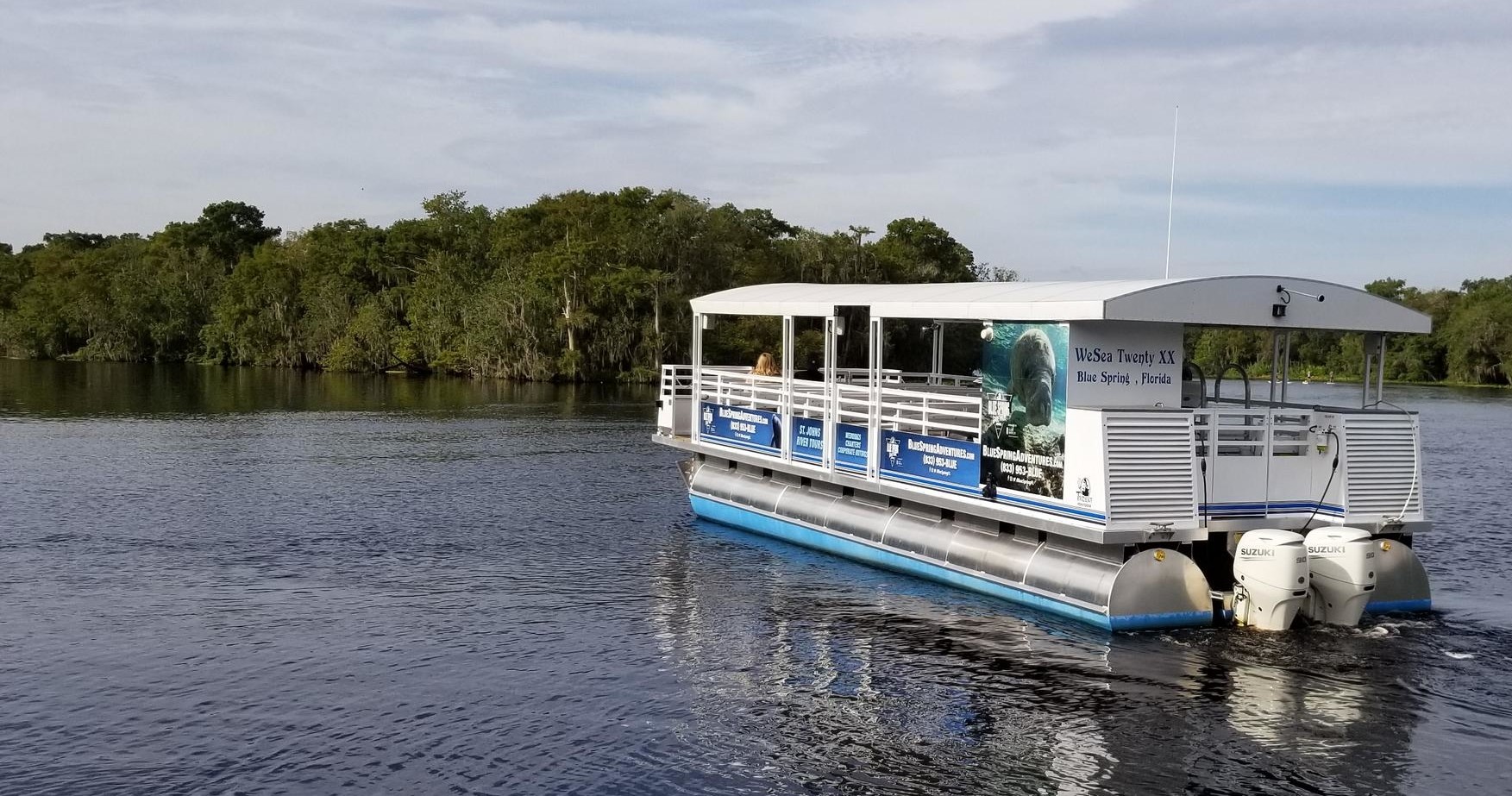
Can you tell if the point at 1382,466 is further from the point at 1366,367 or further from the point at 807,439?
the point at 807,439

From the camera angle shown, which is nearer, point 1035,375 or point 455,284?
point 1035,375

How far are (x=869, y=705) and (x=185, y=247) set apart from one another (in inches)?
5129

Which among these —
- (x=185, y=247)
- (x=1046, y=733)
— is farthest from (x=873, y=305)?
(x=185, y=247)

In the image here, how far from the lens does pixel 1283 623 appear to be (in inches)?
614

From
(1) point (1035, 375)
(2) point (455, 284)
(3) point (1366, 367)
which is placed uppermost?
(2) point (455, 284)

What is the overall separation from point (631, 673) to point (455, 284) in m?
84.4

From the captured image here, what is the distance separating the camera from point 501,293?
86500 mm

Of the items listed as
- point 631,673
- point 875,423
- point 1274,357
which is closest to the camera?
point 631,673

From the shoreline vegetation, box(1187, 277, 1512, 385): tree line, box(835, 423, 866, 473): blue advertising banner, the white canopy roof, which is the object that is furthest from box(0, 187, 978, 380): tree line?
the white canopy roof

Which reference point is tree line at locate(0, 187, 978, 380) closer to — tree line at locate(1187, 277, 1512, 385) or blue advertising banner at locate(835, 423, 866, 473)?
tree line at locate(1187, 277, 1512, 385)

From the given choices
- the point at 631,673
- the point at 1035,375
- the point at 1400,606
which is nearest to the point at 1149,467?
the point at 1035,375

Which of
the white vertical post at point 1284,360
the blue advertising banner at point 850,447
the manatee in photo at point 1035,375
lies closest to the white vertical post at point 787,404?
the blue advertising banner at point 850,447

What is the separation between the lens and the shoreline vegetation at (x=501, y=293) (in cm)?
8288

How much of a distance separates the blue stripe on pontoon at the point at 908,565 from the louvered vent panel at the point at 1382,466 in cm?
284
